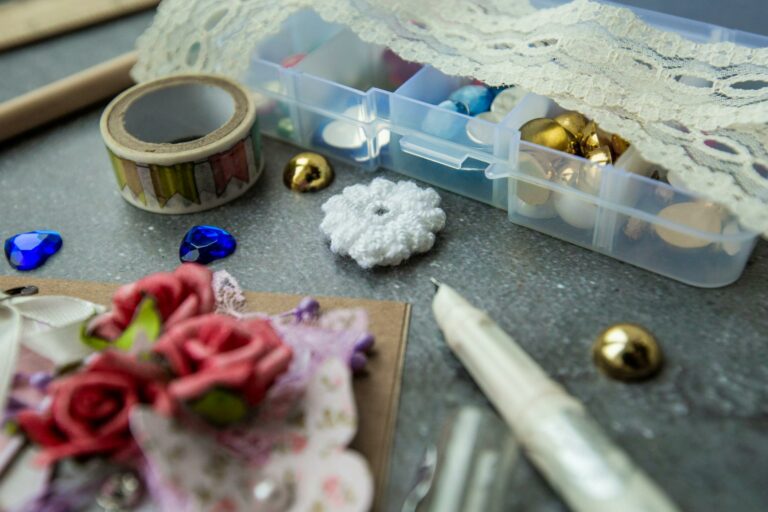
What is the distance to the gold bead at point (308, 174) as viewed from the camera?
2.06 ft

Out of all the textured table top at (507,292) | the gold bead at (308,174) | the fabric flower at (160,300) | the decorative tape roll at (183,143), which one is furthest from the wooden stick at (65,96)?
the fabric flower at (160,300)

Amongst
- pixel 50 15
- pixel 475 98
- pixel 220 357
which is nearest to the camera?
pixel 220 357

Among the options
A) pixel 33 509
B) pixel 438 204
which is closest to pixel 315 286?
pixel 438 204

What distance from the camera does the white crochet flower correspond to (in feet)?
1.77

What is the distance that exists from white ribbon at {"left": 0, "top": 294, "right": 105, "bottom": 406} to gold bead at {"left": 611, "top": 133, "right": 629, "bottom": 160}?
1.17ft

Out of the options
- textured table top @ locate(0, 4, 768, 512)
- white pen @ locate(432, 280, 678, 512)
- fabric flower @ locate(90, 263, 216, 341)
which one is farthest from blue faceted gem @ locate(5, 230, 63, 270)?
white pen @ locate(432, 280, 678, 512)

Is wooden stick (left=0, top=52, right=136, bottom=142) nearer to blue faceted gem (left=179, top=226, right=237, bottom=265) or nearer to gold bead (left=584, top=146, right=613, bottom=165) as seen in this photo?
blue faceted gem (left=179, top=226, right=237, bottom=265)

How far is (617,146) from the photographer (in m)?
0.55

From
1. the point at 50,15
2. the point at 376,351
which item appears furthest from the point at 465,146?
the point at 50,15

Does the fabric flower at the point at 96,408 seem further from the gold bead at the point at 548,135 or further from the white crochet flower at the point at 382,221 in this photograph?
the gold bead at the point at 548,135

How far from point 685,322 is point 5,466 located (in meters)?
0.39

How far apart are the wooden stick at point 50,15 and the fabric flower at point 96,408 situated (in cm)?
58

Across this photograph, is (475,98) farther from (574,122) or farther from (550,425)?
(550,425)

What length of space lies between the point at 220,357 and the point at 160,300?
7cm
